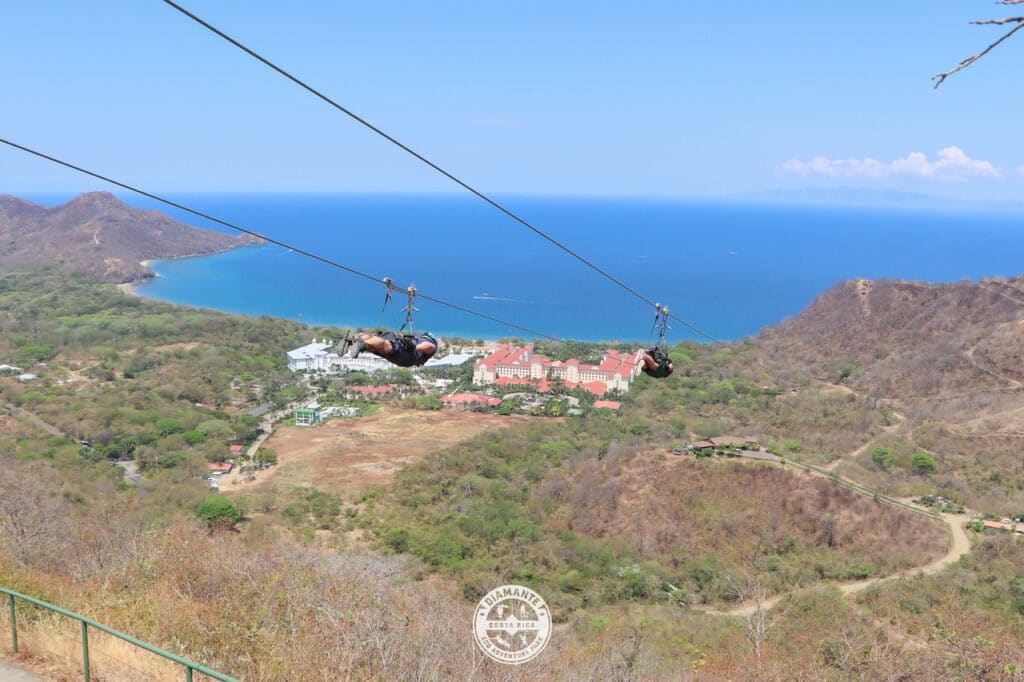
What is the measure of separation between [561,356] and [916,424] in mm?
21141

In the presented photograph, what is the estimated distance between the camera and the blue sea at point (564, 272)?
227 feet

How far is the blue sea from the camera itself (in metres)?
69.1

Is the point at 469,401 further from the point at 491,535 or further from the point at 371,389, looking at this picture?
the point at 491,535

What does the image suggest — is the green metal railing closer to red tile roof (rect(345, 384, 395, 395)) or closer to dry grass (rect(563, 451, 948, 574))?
dry grass (rect(563, 451, 948, 574))

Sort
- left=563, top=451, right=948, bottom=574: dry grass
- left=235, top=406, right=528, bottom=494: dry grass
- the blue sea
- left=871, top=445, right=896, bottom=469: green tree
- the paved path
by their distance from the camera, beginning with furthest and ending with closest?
the blue sea < left=235, top=406, right=528, bottom=494: dry grass < left=871, top=445, right=896, bottom=469: green tree < left=563, top=451, right=948, bottom=574: dry grass < the paved path

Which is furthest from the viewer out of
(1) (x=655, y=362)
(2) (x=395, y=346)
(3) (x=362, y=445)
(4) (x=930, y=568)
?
(3) (x=362, y=445)

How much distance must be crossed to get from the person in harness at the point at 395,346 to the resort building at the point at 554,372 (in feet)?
99.6

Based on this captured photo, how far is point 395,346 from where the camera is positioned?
639 cm

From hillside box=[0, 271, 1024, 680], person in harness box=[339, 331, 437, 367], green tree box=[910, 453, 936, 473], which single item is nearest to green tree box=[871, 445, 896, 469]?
hillside box=[0, 271, 1024, 680]

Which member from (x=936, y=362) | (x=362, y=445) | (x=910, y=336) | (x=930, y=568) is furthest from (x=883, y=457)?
(x=910, y=336)

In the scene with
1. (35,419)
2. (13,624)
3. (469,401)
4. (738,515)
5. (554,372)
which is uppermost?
(13,624)

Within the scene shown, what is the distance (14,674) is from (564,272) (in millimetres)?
100855

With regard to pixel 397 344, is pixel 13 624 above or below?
below

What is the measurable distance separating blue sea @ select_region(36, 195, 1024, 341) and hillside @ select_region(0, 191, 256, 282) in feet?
12.2
